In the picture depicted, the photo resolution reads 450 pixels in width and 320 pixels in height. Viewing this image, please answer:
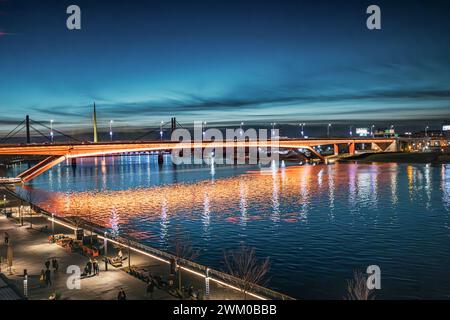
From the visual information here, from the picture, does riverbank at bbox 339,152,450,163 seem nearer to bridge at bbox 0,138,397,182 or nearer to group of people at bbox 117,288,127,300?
bridge at bbox 0,138,397,182

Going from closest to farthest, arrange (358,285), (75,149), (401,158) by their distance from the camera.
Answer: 1. (358,285)
2. (75,149)
3. (401,158)

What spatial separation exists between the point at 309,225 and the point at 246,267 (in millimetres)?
21068

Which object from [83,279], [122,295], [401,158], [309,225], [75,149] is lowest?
[309,225]

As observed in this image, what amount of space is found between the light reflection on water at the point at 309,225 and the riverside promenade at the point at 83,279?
623cm

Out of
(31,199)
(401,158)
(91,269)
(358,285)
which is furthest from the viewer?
(401,158)

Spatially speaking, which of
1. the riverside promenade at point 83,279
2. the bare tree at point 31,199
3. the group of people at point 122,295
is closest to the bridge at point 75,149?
the bare tree at point 31,199

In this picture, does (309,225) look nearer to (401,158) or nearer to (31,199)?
(31,199)

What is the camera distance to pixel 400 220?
42.6m

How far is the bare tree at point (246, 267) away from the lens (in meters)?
20.9

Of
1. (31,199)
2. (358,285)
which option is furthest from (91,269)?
(31,199)

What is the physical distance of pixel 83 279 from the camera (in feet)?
69.2

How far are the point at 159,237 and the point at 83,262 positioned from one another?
45.0 feet

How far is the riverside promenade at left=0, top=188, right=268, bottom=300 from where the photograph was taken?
18.9 metres
